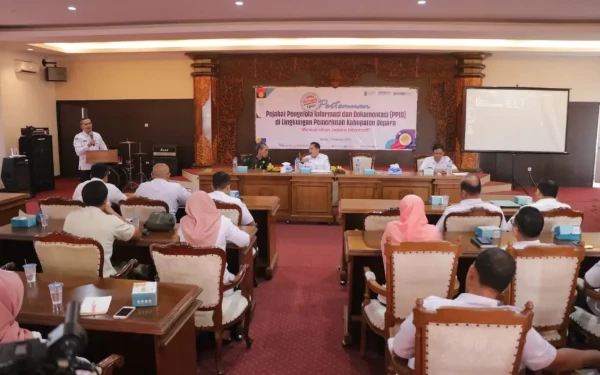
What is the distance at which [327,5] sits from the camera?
239 inches

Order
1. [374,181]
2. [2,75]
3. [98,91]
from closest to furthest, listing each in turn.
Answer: [374,181] → [2,75] → [98,91]

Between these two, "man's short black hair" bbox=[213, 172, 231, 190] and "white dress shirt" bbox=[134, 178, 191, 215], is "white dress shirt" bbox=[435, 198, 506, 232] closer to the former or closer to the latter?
"man's short black hair" bbox=[213, 172, 231, 190]

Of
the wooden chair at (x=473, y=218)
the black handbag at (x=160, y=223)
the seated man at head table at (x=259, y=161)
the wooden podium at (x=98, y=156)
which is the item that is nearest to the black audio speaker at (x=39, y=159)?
the wooden podium at (x=98, y=156)

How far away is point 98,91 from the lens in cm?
1063

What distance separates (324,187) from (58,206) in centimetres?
380

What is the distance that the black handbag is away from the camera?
12.4 ft

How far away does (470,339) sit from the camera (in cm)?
182

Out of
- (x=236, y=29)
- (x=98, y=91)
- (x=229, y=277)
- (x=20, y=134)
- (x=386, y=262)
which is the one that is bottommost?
(x=229, y=277)

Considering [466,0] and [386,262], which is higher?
[466,0]

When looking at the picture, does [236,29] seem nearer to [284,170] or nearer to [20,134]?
[284,170]

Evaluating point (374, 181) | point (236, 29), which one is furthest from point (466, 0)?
point (236, 29)

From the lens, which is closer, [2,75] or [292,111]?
[2,75]

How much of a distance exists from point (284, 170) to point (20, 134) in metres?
6.12

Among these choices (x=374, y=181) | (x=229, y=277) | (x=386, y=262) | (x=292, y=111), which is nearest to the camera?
(x=386, y=262)
